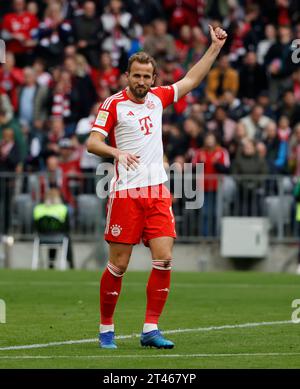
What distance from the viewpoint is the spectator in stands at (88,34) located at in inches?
1127

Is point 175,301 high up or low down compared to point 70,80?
down

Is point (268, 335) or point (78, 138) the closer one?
point (268, 335)

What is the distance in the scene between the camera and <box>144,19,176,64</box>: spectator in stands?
91.9 ft

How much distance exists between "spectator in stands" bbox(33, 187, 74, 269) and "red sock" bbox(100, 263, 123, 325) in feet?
43.3

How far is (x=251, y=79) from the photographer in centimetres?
2683

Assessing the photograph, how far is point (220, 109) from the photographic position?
2567cm

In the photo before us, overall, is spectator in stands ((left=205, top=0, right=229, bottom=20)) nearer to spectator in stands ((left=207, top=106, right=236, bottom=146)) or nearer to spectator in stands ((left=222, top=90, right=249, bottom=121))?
spectator in stands ((left=222, top=90, right=249, bottom=121))

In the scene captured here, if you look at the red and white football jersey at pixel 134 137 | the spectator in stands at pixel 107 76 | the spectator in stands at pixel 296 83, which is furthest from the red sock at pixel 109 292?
the spectator in stands at pixel 107 76

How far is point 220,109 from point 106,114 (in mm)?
14352

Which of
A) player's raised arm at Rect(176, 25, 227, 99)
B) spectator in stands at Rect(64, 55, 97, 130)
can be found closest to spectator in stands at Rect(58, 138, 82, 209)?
spectator in stands at Rect(64, 55, 97, 130)

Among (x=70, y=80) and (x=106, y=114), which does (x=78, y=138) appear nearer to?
(x=70, y=80)

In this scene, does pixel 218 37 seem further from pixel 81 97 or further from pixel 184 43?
pixel 184 43

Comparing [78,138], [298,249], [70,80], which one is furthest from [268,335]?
[70,80]
